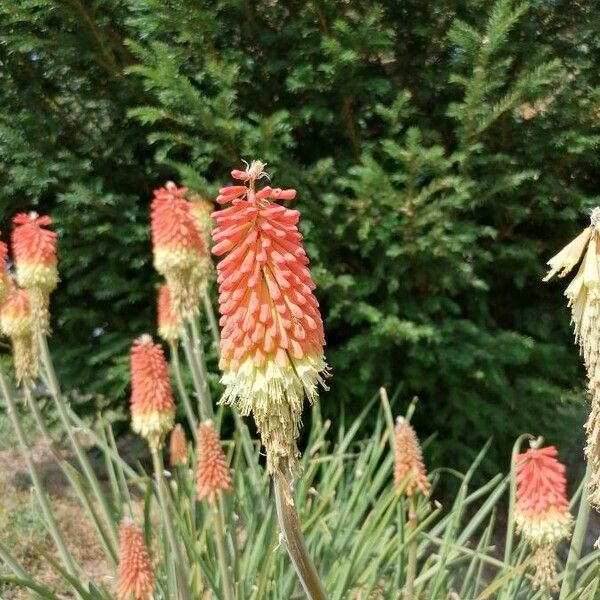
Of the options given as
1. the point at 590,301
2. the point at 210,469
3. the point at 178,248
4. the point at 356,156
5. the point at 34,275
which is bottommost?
the point at 210,469

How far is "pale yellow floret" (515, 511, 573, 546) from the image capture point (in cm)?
257

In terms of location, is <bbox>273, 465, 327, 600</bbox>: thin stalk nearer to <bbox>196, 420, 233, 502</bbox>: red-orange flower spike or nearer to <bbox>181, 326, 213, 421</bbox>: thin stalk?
<bbox>196, 420, 233, 502</bbox>: red-orange flower spike

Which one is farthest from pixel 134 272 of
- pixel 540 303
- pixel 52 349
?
pixel 540 303

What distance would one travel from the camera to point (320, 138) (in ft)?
15.8

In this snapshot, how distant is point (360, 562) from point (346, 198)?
2.07 metres

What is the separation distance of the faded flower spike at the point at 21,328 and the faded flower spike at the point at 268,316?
1790 millimetres

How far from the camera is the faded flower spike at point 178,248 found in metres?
3.22

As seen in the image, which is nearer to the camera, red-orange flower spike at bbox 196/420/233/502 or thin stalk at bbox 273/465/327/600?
thin stalk at bbox 273/465/327/600

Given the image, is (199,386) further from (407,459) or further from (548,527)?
(548,527)

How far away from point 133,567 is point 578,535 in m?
1.43

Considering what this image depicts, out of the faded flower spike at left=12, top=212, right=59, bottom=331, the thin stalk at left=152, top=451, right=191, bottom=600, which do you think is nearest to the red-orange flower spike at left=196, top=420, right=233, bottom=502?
the thin stalk at left=152, top=451, right=191, bottom=600

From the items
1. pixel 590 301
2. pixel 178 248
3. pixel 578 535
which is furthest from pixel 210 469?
pixel 590 301

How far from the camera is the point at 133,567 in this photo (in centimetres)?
245

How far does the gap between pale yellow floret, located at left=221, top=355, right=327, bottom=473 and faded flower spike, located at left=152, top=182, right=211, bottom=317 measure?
1563 mm
